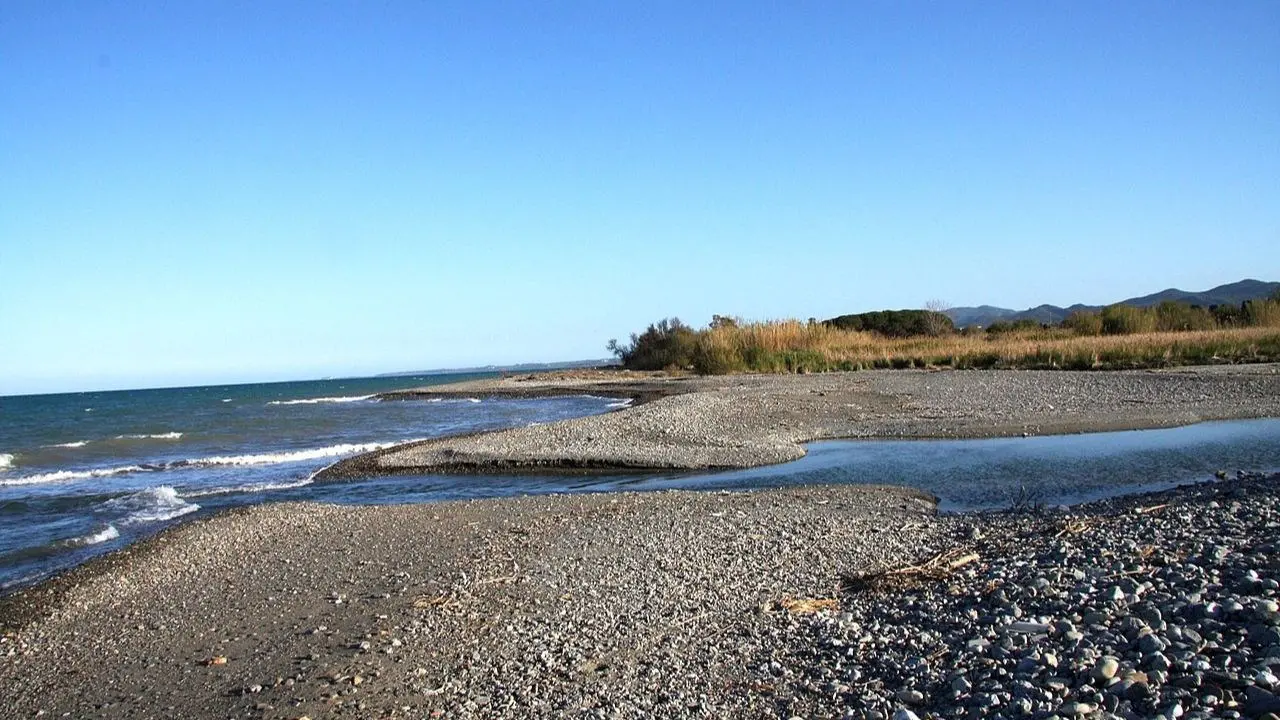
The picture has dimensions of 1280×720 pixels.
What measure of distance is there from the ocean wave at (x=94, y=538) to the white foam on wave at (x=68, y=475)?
8395mm

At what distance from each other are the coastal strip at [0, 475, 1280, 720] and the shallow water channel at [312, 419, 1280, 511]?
6.26 feet

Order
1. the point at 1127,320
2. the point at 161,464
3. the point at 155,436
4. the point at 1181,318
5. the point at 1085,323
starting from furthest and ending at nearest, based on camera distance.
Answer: the point at 1085,323 < the point at 1127,320 < the point at 1181,318 < the point at 155,436 < the point at 161,464

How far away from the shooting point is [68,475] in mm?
19406

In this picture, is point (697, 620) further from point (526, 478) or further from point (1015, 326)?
point (1015, 326)

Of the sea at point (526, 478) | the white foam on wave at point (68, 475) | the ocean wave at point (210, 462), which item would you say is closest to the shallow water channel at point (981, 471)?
the sea at point (526, 478)

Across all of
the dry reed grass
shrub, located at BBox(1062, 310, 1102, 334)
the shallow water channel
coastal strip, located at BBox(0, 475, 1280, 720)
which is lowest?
the shallow water channel

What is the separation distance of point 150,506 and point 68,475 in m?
7.22

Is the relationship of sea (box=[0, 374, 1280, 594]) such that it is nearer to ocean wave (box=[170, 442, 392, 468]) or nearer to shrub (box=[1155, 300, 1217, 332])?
ocean wave (box=[170, 442, 392, 468])

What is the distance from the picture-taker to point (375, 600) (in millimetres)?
7406

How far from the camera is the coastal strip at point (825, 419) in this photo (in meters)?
16.7

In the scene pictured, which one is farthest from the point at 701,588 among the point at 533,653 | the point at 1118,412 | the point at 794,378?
the point at 794,378

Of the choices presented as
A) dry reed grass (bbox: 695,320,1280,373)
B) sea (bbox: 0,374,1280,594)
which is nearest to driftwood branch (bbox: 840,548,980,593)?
sea (bbox: 0,374,1280,594)

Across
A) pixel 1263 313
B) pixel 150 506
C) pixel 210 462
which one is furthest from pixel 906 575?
pixel 1263 313

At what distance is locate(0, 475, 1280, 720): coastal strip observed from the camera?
15.0ft
